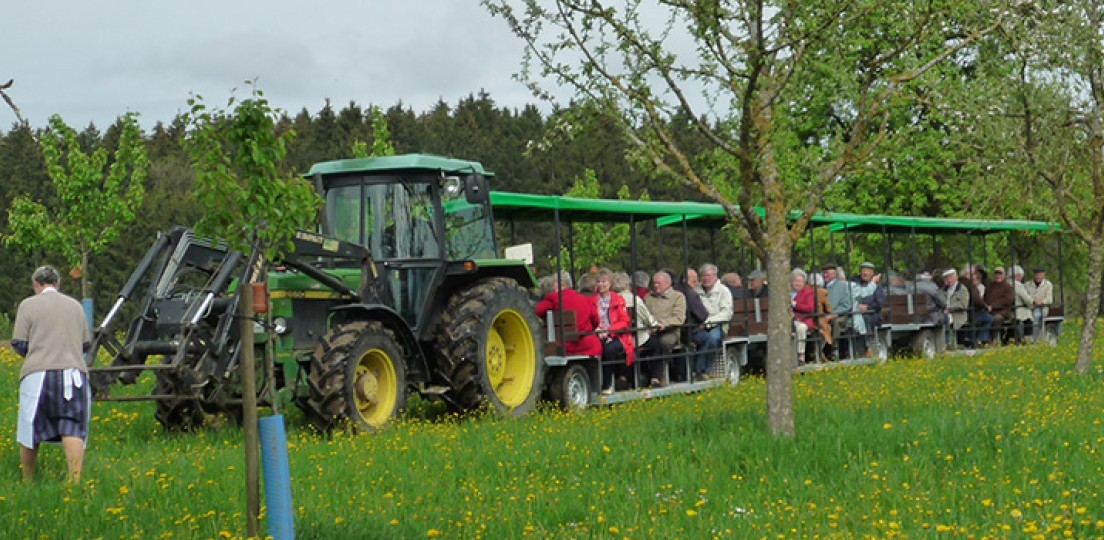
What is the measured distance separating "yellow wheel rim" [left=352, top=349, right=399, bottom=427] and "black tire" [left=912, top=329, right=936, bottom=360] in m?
13.2

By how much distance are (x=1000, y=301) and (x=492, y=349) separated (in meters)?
14.8

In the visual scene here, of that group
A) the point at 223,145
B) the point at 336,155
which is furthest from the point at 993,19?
the point at 336,155

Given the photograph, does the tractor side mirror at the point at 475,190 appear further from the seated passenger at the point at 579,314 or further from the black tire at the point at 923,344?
the black tire at the point at 923,344

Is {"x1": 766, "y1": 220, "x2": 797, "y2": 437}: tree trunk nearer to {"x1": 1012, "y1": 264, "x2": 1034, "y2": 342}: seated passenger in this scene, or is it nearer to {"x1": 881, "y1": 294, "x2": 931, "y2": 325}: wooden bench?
{"x1": 881, "y1": 294, "x2": 931, "y2": 325}: wooden bench

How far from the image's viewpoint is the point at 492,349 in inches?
560

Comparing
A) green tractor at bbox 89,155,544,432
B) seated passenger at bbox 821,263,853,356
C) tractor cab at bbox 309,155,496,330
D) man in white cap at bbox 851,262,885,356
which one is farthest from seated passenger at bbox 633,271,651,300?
man in white cap at bbox 851,262,885,356

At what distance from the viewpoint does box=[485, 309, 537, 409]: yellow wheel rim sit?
14.4 metres

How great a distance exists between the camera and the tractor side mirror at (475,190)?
43.2 feet

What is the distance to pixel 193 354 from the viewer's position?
1190cm

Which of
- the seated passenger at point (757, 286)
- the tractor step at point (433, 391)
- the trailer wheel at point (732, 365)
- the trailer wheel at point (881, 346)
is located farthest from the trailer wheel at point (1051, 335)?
the tractor step at point (433, 391)

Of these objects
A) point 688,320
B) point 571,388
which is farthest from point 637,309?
point 571,388

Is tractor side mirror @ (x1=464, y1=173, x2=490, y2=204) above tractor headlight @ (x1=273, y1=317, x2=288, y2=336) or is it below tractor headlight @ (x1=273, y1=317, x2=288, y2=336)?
above

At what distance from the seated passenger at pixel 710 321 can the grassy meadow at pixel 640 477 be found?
429 centimetres

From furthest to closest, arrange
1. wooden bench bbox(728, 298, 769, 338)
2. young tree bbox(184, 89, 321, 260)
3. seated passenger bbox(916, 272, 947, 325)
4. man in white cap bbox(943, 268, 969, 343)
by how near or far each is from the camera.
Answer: man in white cap bbox(943, 268, 969, 343) → seated passenger bbox(916, 272, 947, 325) → wooden bench bbox(728, 298, 769, 338) → young tree bbox(184, 89, 321, 260)
